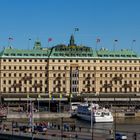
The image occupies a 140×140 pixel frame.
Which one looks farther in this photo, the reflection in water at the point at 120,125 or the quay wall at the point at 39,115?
the quay wall at the point at 39,115

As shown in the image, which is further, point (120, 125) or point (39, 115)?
point (39, 115)

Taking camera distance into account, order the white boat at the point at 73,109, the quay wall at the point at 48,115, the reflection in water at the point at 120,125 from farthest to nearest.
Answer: the white boat at the point at 73,109
the quay wall at the point at 48,115
the reflection in water at the point at 120,125

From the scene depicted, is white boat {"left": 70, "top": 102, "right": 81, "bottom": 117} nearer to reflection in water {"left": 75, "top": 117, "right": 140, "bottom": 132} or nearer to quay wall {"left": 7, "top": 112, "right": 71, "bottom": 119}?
quay wall {"left": 7, "top": 112, "right": 71, "bottom": 119}

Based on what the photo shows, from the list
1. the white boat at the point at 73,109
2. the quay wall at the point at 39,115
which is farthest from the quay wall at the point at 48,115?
the white boat at the point at 73,109

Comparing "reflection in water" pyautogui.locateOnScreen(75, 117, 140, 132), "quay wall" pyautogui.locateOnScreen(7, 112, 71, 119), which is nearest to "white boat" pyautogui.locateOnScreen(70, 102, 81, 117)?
"quay wall" pyautogui.locateOnScreen(7, 112, 71, 119)

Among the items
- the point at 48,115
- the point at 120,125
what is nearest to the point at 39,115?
the point at 48,115

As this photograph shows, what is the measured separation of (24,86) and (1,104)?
1963cm

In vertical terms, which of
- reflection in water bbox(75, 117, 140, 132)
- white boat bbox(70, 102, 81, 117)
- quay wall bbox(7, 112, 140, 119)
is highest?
white boat bbox(70, 102, 81, 117)

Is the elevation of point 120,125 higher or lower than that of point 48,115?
lower

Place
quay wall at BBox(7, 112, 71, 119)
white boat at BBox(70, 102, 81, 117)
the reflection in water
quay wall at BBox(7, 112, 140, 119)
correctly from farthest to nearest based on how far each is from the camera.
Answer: white boat at BBox(70, 102, 81, 117), quay wall at BBox(7, 112, 140, 119), quay wall at BBox(7, 112, 71, 119), the reflection in water

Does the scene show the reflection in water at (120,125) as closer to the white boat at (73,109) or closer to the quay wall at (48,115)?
the quay wall at (48,115)

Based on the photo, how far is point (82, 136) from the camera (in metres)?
75.5

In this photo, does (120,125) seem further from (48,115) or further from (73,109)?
(73,109)

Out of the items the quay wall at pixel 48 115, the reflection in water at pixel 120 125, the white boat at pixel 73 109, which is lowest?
the reflection in water at pixel 120 125
